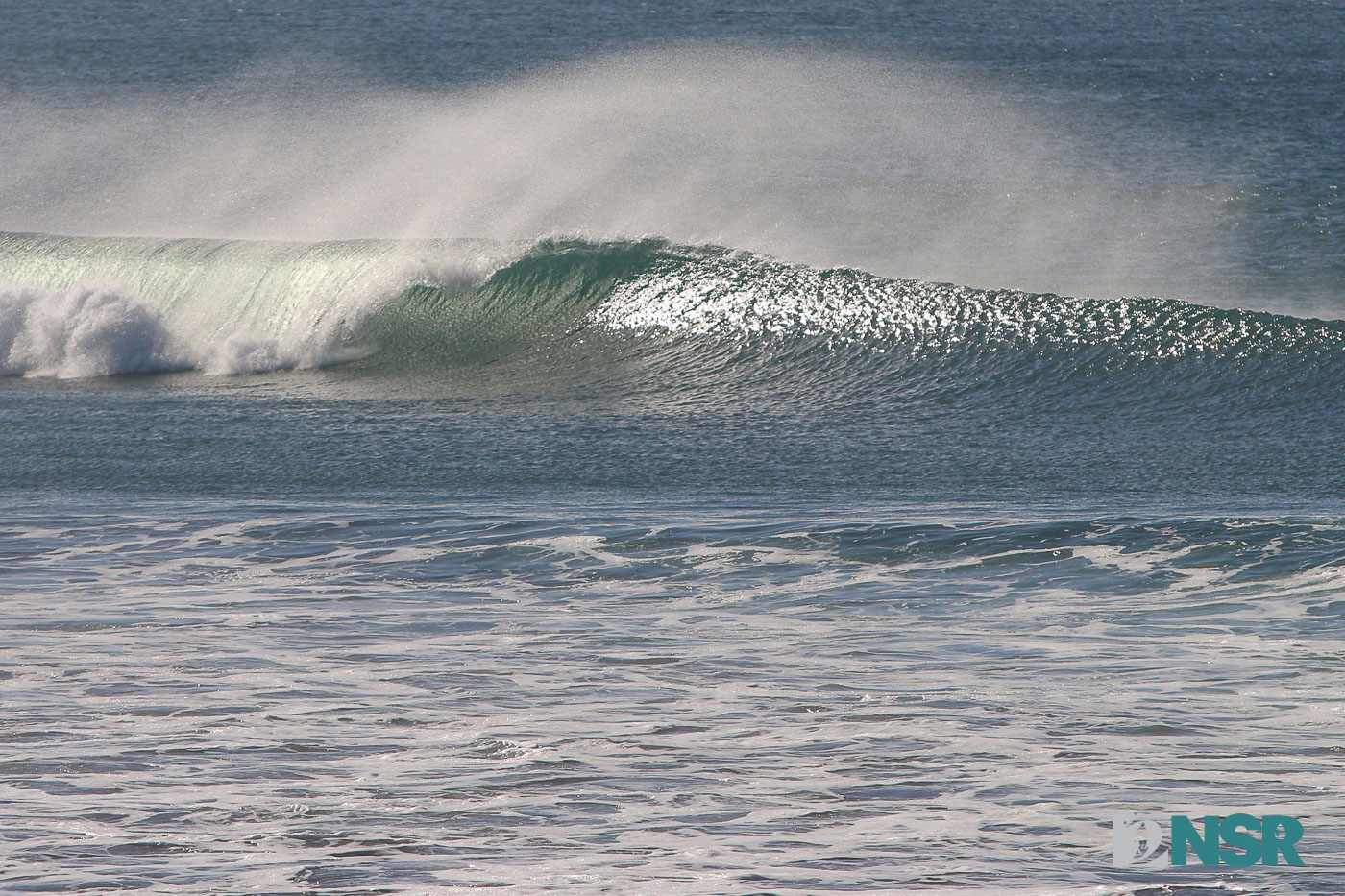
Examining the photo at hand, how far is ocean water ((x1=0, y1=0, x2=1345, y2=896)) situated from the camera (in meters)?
3.36

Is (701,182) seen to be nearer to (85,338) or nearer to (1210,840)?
(85,338)

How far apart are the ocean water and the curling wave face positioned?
46 millimetres

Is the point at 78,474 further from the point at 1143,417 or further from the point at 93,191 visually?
the point at 93,191

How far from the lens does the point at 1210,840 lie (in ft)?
10.4

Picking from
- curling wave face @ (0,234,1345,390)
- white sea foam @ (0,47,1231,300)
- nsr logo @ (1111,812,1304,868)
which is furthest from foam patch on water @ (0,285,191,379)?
nsr logo @ (1111,812,1304,868)

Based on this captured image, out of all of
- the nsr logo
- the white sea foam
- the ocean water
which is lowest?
the nsr logo

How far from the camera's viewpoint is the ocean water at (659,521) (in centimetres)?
336

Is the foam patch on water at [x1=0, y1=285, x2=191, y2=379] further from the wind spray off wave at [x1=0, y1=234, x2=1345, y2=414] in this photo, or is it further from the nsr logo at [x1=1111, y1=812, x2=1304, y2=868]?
the nsr logo at [x1=1111, y1=812, x2=1304, y2=868]

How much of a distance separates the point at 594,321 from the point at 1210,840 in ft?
28.5

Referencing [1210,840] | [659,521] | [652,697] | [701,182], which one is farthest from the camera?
[701,182]

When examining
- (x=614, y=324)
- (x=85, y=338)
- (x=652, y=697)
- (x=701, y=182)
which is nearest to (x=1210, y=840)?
(x=652, y=697)

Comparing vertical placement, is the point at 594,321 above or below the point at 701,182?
below

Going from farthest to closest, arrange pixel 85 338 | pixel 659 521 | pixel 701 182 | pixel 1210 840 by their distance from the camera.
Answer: pixel 701 182 < pixel 85 338 < pixel 659 521 < pixel 1210 840

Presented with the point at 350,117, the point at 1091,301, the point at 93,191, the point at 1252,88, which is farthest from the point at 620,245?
the point at 1252,88
